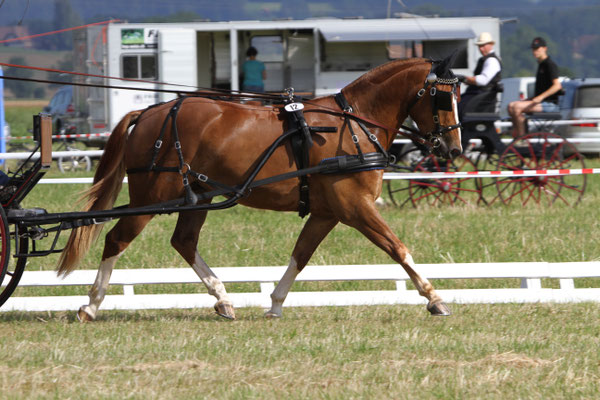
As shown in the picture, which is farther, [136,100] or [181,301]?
[136,100]

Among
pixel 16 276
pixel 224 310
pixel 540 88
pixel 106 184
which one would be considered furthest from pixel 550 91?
pixel 16 276

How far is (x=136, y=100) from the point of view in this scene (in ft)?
64.6

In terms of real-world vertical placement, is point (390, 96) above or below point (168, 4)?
below

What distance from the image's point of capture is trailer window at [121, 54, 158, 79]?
1947cm

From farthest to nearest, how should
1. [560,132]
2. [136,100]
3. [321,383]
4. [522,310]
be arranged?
[136,100] → [560,132] → [522,310] → [321,383]

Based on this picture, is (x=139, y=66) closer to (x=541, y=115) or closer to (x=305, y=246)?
(x=541, y=115)

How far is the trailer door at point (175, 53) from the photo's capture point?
19.3 metres

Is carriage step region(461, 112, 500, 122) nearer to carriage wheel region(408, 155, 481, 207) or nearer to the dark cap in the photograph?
carriage wheel region(408, 155, 481, 207)

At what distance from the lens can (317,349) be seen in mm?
5461

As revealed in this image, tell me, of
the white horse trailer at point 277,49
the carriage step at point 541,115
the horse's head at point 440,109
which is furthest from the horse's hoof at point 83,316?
the white horse trailer at point 277,49

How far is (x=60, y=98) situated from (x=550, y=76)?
1415 centimetres

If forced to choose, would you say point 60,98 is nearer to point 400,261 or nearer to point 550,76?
point 550,76

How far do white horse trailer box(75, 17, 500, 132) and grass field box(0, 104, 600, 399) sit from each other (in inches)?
436

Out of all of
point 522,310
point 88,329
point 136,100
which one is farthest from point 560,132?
point 88,329
